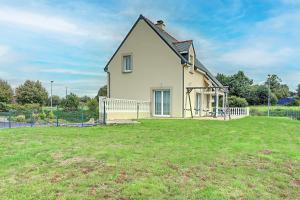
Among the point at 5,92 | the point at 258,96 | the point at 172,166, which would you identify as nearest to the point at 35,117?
the point at 172,166

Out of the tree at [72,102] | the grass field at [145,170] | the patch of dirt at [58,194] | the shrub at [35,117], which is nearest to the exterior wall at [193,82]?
the shrub at [35,117]

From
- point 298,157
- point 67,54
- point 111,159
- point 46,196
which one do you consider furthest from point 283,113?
point 46,196

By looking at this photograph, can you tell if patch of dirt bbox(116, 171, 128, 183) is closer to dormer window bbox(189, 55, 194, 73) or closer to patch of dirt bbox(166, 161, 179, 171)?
patch of dirt bbox(166, 161, 179, 171)

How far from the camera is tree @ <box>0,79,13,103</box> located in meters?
45.9

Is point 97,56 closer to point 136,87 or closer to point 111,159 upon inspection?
point 136,87

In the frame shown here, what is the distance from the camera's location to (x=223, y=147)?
32.2ft

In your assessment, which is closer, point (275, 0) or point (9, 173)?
point (9, 173)

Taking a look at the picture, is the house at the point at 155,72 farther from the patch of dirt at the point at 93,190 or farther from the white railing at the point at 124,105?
the patch of dirt at the point at 93,190

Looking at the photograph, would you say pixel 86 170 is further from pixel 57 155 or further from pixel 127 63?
pixel 127 63

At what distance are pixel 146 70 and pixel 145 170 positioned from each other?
1849 cm

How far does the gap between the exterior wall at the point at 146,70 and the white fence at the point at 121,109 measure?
1.71 metres

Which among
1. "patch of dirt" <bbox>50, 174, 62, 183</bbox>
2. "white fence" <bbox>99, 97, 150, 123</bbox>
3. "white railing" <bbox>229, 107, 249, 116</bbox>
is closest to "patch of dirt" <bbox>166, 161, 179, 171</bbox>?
"patch of dirt" <bbox>50, 174, 62, 183</bbox>

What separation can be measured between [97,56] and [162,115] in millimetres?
11732

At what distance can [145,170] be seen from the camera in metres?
6.59
